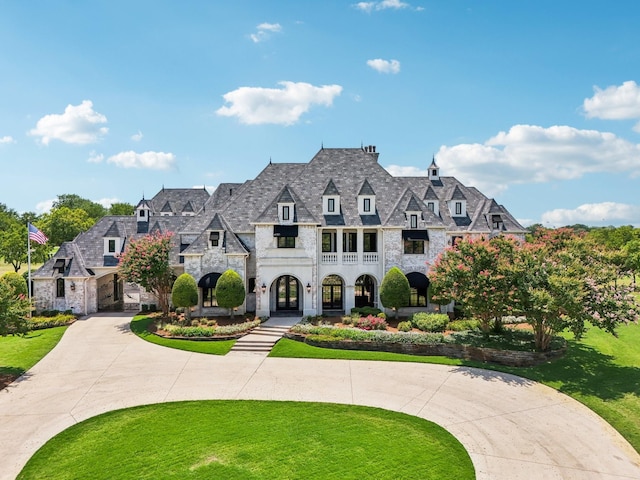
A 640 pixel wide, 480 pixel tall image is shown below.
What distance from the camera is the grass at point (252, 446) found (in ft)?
41.2

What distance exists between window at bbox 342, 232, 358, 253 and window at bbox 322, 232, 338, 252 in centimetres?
83

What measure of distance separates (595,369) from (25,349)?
36.5 meters

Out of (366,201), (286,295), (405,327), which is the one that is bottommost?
(405,327)

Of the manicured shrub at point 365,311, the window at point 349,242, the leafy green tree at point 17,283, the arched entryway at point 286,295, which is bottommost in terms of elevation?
the manicured shrub at point 365,311

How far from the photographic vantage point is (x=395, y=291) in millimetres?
31750

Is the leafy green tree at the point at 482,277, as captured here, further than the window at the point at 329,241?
No

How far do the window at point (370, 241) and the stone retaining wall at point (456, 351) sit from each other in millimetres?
11746

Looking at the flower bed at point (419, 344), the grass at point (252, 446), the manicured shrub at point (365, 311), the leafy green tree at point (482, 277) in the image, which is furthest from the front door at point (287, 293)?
the grass at point (252, 446)

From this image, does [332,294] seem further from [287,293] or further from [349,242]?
[349,242]

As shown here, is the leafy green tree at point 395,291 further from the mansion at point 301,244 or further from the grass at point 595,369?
the grass at point 595,369

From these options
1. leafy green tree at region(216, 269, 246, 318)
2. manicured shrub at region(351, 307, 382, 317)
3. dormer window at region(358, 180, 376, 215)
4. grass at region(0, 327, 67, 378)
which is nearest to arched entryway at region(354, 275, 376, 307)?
manicured shrub at region(351, 307, 382, 317)

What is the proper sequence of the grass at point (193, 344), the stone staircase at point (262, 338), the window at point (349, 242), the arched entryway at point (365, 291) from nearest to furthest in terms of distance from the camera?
the grass at point (193, 344), the stone staircase at point (262, 338), the window at point (349, 242), the arched entryway at point (365, 291)

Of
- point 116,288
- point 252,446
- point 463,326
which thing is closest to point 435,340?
point 463,326

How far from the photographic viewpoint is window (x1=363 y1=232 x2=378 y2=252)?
35719mm
